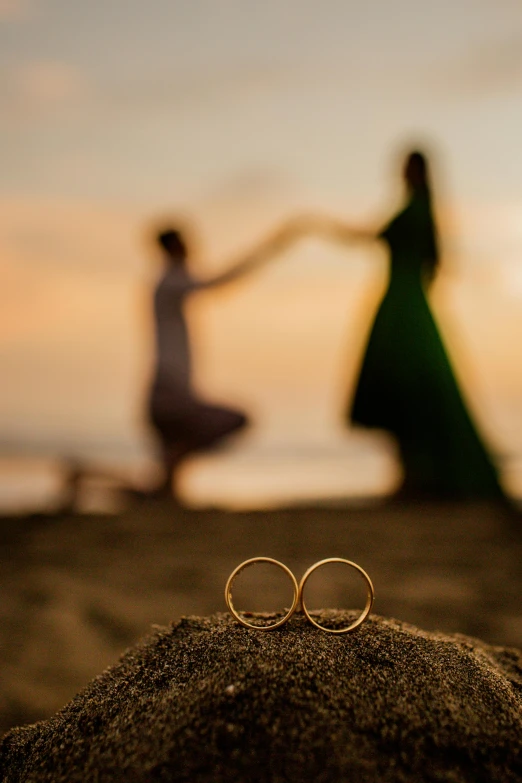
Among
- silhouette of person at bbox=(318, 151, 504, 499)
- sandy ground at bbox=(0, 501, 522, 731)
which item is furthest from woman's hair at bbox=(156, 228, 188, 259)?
sandy ground at bbox=(0, 501, 522, 731)

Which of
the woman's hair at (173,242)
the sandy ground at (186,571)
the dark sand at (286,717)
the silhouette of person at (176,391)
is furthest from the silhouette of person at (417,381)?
the dark sand at (286,717)

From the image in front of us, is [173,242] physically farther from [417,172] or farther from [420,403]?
[420,403]

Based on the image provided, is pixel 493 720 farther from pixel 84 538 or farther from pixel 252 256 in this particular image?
pixel 252 256

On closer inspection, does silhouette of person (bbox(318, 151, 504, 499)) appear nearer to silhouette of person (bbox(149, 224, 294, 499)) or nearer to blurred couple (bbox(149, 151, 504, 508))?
blurred couple (bbox(149, 151, 504, 508))

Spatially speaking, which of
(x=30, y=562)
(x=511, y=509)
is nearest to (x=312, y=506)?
(x=511, y=509)

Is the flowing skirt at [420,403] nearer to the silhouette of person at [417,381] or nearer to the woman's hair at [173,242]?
the silhouette of person at [417,381]

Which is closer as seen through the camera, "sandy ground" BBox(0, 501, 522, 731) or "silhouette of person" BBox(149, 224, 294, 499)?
"sandy ground" BBox(0, 501, 522, 731)
